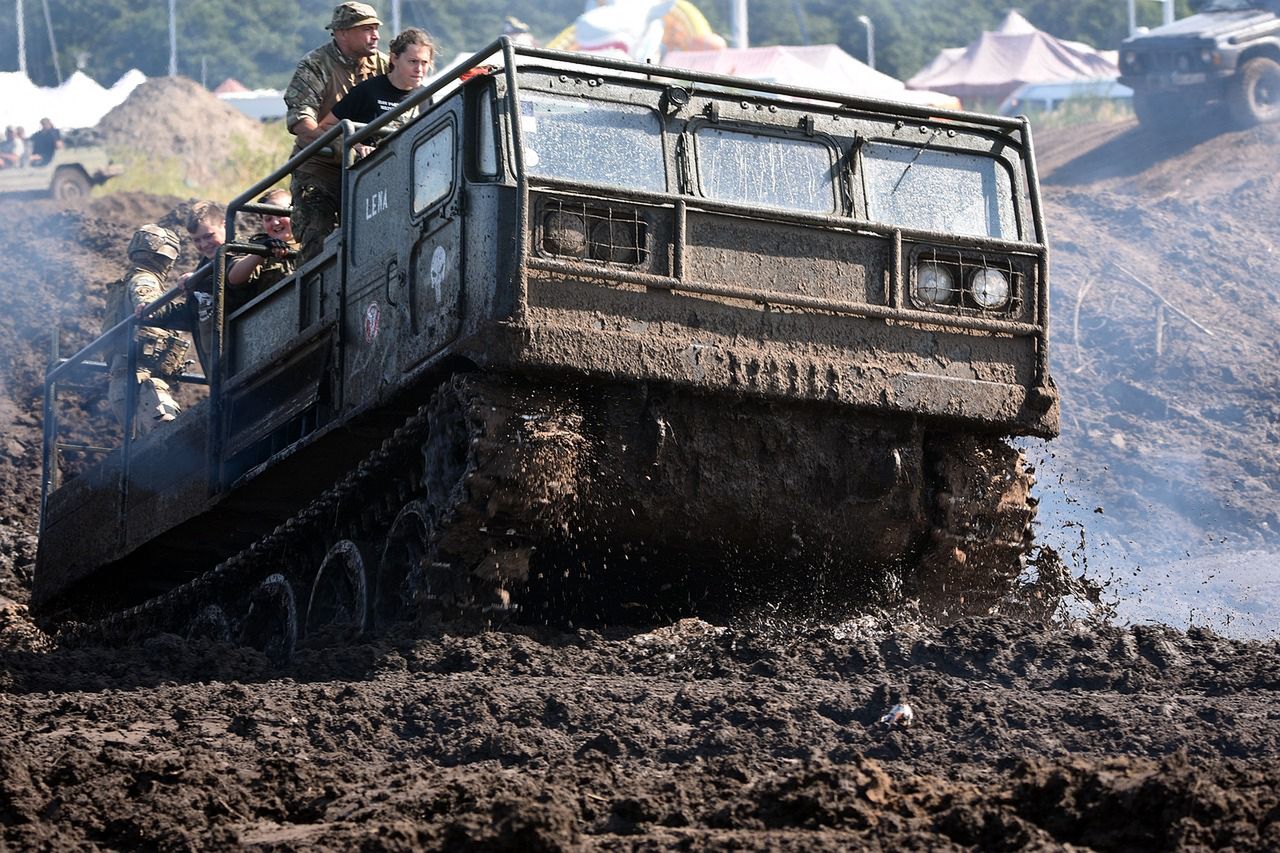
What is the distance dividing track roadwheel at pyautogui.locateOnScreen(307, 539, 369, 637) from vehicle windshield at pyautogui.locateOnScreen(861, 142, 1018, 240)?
2399 millimetres

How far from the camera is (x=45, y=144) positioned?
27031 millimetres

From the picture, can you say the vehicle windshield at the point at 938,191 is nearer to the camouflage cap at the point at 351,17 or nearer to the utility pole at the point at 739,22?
the camouflage cap at the point at 351,17

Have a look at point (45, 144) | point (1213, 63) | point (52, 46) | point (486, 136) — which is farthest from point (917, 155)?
point (52, 46)

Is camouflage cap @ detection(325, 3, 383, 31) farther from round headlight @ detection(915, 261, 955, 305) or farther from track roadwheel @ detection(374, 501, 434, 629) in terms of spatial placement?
round headlight @ detection(915, 261, 955, 305)

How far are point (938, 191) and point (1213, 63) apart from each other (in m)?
16.2

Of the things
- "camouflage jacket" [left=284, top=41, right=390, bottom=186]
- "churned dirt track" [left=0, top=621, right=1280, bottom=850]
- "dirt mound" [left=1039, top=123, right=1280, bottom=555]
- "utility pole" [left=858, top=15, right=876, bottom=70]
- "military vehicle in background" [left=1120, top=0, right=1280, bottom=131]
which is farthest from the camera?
"utility pole" [left=858, top=15, right=876, bottom=70]

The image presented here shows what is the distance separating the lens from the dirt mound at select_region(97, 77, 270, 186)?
28250 millimetres

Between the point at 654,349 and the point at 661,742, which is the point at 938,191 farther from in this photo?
the point at 661,742

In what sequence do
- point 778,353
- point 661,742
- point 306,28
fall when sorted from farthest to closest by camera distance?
point 306,28 < point 778,353 < point 661,742

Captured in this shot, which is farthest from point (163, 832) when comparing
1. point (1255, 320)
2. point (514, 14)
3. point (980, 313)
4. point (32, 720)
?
point (514, 14)

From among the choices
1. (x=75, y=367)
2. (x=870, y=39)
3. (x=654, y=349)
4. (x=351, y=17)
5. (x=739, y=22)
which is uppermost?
(x=870, y=39)

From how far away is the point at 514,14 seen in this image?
52.9 m

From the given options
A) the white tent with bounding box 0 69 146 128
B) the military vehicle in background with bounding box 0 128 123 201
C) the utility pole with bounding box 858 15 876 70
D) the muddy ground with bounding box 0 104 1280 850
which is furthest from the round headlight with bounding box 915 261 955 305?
the utility pole with bounding box 858 15 876 70

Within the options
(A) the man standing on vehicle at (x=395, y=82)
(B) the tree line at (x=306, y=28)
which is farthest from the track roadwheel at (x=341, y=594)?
(B) the tree line at (x=306, y=28)
